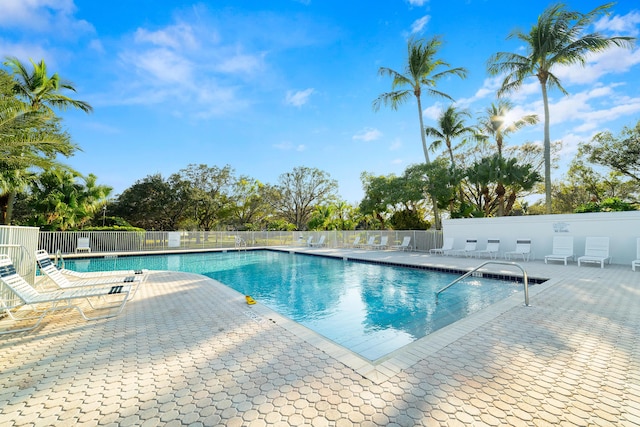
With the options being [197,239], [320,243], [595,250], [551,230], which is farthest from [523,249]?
[197,239]

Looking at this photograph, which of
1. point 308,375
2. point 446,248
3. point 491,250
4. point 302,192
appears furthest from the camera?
point 302,192

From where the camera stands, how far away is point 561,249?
1102 cm

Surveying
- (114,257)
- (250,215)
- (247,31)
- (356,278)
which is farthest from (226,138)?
(356,278)

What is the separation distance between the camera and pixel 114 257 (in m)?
16.7

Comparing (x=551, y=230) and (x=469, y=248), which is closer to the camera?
(x=551, y=230)

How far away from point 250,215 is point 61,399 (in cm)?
3108

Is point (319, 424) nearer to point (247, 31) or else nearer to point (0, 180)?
point (247, 31)

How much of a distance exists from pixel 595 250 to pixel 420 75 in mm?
14086

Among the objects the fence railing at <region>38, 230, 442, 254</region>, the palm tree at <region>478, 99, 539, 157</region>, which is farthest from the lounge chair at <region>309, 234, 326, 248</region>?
the palm tree at <region>478, 99, 539, 157</region>

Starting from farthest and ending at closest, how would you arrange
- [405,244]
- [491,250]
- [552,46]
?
[405,244], [552,46], [491,250]

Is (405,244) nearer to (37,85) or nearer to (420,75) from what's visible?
(420,75)

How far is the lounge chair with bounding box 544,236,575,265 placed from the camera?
10672 millimetres

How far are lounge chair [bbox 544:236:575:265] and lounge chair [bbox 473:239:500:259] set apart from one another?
73.4 inches

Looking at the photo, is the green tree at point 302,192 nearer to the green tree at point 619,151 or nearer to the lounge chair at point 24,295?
the green tree at point 619,151
